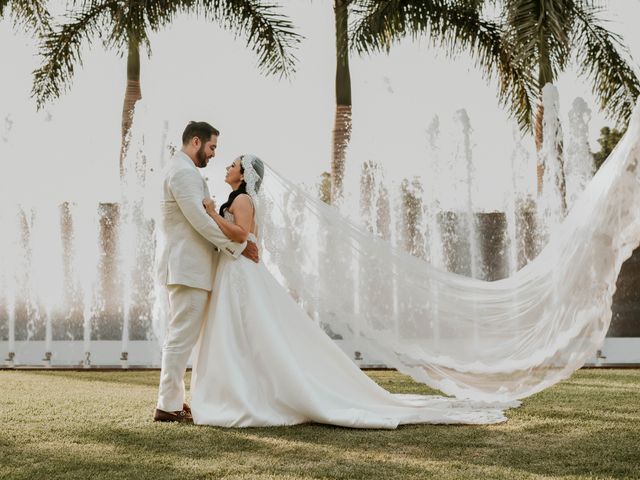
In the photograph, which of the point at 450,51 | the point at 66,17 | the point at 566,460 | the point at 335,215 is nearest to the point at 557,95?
the point at 450,51

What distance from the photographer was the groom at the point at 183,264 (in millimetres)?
5910

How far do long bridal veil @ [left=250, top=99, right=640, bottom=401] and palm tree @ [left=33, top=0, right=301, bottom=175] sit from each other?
398 inches

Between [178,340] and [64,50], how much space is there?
465 inches

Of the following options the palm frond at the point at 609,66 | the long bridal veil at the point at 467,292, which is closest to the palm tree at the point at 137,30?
the palm frond at the point at 609,66

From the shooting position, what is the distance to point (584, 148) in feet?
53.5

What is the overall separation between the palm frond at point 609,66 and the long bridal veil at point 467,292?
37.6 ft

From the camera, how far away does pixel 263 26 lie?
16.5 m

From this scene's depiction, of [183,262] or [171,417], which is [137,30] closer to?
[183,262]

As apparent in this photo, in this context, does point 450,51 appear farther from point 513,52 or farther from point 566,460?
point 566,460

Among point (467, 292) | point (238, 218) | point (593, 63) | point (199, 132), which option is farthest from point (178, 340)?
point (593, 63)

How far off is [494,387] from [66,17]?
44.0ft

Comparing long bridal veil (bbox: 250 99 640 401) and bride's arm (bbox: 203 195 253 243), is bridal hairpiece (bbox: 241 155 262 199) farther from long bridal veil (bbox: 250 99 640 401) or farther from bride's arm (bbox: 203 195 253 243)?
long bridal veil (bbox: 250 99 640 401)

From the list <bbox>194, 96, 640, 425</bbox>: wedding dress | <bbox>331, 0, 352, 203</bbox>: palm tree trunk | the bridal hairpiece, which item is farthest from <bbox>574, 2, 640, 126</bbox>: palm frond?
the bridal hairpiece

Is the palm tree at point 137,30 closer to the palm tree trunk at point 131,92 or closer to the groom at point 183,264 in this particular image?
the palm tree trunk at point 131,92
